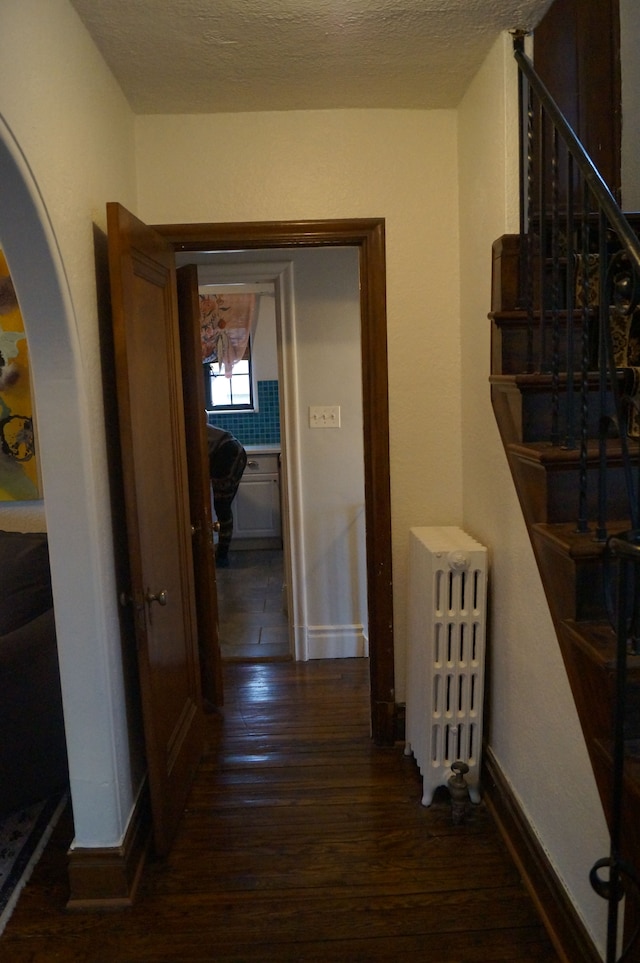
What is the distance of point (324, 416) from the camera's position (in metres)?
3.53

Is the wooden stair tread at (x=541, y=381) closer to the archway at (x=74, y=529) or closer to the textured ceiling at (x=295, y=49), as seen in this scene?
the textured ceiling at (x=295, y=49)

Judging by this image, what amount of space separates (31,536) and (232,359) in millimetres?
4285

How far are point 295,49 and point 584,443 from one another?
1.50 meters

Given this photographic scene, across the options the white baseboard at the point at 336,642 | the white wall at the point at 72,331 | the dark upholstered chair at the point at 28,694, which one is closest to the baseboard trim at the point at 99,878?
the white wall at the point at 72,331

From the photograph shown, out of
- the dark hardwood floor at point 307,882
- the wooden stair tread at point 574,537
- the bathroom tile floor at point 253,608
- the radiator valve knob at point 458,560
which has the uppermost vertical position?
the wooden stair tread at point 574,537

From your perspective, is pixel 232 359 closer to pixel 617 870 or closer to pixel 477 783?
pixel 477 783

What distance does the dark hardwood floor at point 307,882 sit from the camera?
5.79 ft

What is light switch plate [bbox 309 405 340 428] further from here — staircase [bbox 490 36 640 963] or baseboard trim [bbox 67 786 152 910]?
→ baseboard trim [bbox 67 786 152 910]

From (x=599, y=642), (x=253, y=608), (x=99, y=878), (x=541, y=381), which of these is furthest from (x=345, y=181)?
(x=253, y=608)

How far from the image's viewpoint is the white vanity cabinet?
6.38 m

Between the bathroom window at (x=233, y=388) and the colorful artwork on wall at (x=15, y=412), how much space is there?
3.80 m

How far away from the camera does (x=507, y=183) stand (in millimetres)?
2035

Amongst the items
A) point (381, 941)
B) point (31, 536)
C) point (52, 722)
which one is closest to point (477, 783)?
point (381, 941)

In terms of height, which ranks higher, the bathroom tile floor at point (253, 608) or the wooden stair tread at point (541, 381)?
the wooden stair tread at point (541, 381)
